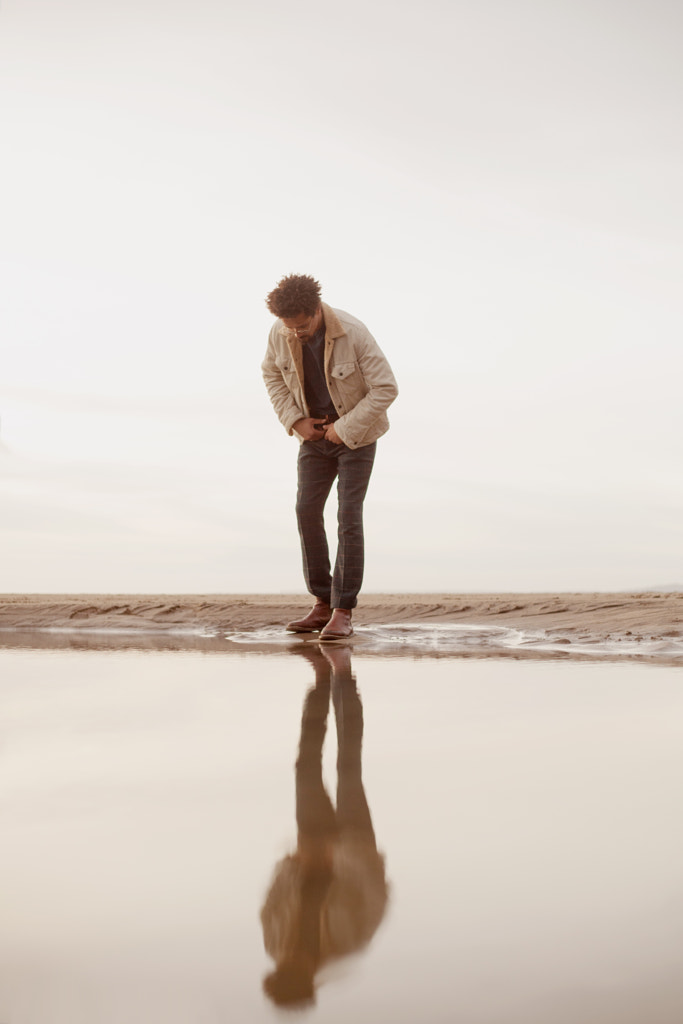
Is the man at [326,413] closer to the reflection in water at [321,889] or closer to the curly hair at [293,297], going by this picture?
the curly hair at [293,297]

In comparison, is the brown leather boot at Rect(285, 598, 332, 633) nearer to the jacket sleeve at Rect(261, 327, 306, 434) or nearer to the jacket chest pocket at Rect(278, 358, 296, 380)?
the jacket sleeve at Rect(261, 327, 306, 434)

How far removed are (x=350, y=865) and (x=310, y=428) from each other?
3.28 metres

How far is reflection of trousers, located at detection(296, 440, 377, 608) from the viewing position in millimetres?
3648

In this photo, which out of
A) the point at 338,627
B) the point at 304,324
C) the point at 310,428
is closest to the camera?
→ the point at 338,627

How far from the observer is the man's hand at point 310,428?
12.9 feet

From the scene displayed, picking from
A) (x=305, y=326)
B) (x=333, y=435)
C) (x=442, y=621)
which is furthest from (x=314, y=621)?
(x=305, y=326)

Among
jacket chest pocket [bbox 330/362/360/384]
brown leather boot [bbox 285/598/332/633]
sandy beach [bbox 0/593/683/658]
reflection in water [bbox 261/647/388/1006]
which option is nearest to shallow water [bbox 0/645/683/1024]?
reflection in water [bbox 261/647/388/1006]

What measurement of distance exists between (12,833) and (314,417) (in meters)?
3.32

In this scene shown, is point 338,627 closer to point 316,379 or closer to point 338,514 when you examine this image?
point 338,514

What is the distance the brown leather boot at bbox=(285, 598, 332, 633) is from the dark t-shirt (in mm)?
937

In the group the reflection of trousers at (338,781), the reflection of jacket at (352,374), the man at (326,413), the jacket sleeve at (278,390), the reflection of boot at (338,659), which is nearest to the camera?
the reflection of trousers at (338,781)

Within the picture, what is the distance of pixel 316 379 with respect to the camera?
397 centimetres

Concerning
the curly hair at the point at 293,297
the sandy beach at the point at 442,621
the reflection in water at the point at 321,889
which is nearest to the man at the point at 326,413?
the curly hair at the point at 293,297

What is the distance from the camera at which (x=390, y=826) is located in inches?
33.5
